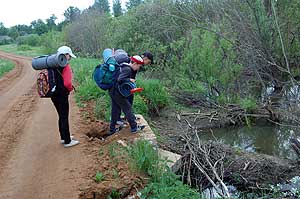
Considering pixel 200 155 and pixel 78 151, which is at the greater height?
pixel 78 151

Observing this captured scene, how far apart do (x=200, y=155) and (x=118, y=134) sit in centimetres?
183

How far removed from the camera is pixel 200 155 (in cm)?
802

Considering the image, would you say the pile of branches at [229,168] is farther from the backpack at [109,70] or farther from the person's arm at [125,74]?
the backpack at [109,70]

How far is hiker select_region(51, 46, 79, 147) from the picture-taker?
626cm

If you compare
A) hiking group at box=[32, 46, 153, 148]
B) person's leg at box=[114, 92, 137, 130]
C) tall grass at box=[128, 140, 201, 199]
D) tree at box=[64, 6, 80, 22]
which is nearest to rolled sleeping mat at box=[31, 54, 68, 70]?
hiking group at box=[32, 46, 153, 148]

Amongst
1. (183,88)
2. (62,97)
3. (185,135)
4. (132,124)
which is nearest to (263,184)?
(185,135)

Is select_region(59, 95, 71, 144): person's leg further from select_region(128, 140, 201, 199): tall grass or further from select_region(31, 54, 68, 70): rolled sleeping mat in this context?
select_region(128, 140, 201, 199): tall grass

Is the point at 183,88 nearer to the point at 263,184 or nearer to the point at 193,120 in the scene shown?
the point at 193,120

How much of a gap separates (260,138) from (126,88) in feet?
20.4

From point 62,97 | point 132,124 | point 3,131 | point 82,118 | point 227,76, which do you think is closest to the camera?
point 62,97

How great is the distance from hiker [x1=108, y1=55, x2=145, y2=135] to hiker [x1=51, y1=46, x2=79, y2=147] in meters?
0.92

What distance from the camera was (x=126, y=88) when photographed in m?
6.93

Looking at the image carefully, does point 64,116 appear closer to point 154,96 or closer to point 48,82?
point 48,82

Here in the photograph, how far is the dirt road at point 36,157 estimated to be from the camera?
5258 millimetres
